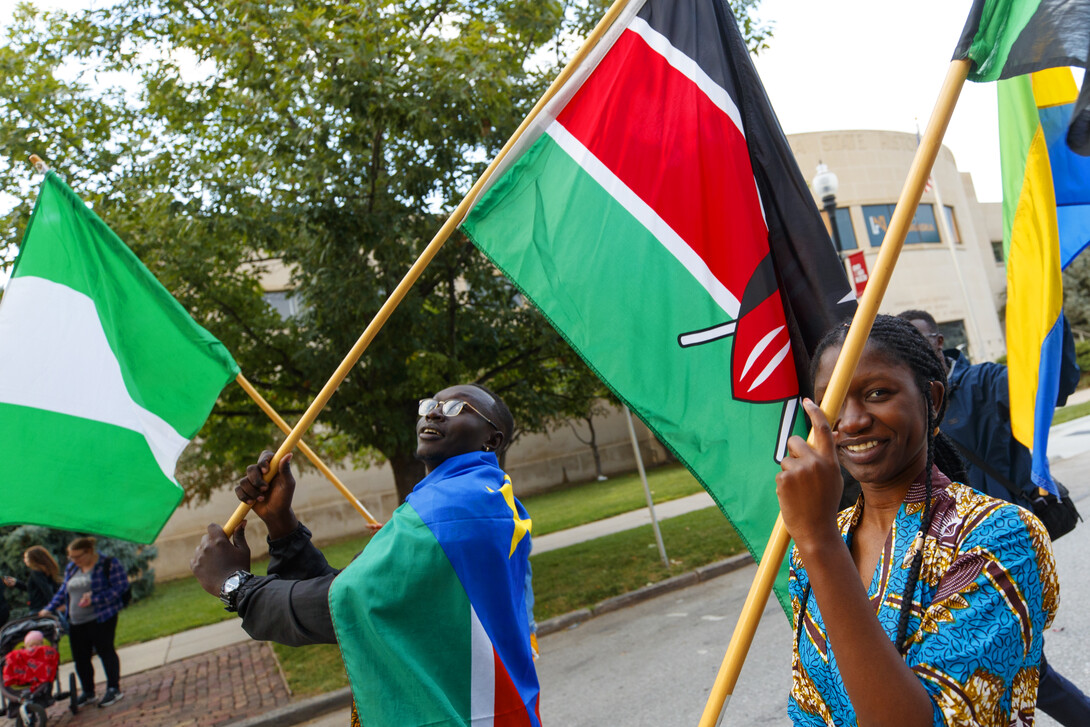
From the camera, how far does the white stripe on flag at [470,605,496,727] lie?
2.23 metres

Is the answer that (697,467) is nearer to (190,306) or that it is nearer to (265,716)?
(265,716)

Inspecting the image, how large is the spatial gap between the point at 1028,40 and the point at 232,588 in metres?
2.50

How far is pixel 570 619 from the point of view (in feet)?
28.8

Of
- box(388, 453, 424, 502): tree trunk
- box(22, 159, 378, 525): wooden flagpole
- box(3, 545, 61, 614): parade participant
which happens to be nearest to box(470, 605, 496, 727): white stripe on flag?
box(22, 159, 378, 525): wooden flagpole

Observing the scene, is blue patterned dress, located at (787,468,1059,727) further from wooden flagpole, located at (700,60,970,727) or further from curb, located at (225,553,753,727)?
curb, located at (225,553,753,727)

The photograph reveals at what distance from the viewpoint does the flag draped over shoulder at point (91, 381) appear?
3525 mm

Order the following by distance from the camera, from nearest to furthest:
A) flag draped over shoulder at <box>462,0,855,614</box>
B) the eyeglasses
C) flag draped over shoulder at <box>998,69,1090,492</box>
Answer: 1. flag draped over shoulder at <box>998,69,1090,492</box>
2. flag draped over shoulder at <box>462,0,855,614</box>
3. the eyeglasses

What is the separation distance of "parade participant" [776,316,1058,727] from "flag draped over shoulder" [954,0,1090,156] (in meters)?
0.68

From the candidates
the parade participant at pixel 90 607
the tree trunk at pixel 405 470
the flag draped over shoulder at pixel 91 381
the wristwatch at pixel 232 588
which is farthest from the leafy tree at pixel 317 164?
the wristwatch at pixel 232 588

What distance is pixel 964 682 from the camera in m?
1.38

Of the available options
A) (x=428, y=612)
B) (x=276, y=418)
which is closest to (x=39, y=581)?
(x=276, y=418)

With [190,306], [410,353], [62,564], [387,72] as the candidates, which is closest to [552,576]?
[410,353]

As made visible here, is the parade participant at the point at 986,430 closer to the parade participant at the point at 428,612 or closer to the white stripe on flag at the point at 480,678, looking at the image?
the parade participant at the point at 428,612

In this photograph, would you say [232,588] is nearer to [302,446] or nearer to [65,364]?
[302,446]
